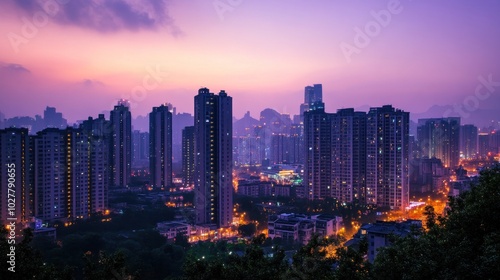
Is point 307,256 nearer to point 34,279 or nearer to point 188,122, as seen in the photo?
point 34,279

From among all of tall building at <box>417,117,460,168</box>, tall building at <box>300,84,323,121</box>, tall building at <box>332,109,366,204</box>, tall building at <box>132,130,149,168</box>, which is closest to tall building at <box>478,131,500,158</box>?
tall building at <box>417,117,460,168</box>

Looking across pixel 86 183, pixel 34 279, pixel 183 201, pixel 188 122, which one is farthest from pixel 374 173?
pixel 188 122

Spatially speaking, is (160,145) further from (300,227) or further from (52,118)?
(300,227)

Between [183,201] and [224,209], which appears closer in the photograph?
[224,209]

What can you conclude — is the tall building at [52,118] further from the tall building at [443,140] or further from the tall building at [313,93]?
the tall building at [443,140]

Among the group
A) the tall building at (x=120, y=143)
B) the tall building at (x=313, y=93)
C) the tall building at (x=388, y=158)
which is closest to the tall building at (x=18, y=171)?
the tall building at (x=120, y=143)

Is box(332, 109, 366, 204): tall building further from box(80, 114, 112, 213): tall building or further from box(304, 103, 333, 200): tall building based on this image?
box(80, 114, 112, 213): tall building

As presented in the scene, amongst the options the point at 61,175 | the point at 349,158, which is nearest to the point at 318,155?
the point at 349,158
